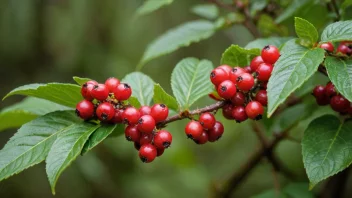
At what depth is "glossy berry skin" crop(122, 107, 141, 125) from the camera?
98 centimetres

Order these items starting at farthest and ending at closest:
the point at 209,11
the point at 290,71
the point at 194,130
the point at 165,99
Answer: the point at 209,11, the point at 165,99, the point at 194,130, the point at 290,71

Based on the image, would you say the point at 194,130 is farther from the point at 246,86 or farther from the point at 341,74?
the point at 341,74

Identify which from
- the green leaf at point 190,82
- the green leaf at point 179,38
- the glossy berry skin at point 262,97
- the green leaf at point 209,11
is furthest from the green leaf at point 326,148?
the green leaf at point 209,11

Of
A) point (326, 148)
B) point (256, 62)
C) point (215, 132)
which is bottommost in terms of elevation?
point (326, 148)

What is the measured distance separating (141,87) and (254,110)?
1.24 ft

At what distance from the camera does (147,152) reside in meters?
0.98

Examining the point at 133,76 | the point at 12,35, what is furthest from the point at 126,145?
the point at 133,76

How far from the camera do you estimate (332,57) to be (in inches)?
39.8

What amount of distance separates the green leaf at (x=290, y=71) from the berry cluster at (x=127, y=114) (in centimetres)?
27

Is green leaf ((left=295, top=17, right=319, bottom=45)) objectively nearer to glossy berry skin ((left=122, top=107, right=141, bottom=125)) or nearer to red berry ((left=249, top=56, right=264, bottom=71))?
red berry ((left=249, top=56, right=264, bottom=71))

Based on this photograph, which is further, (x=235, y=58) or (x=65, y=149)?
(x=235, y=58)

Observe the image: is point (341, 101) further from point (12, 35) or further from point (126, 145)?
point (12, 35)

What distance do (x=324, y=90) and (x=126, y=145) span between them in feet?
7.80

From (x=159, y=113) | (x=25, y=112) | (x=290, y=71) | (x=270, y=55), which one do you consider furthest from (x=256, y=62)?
(x=25, y=112)
